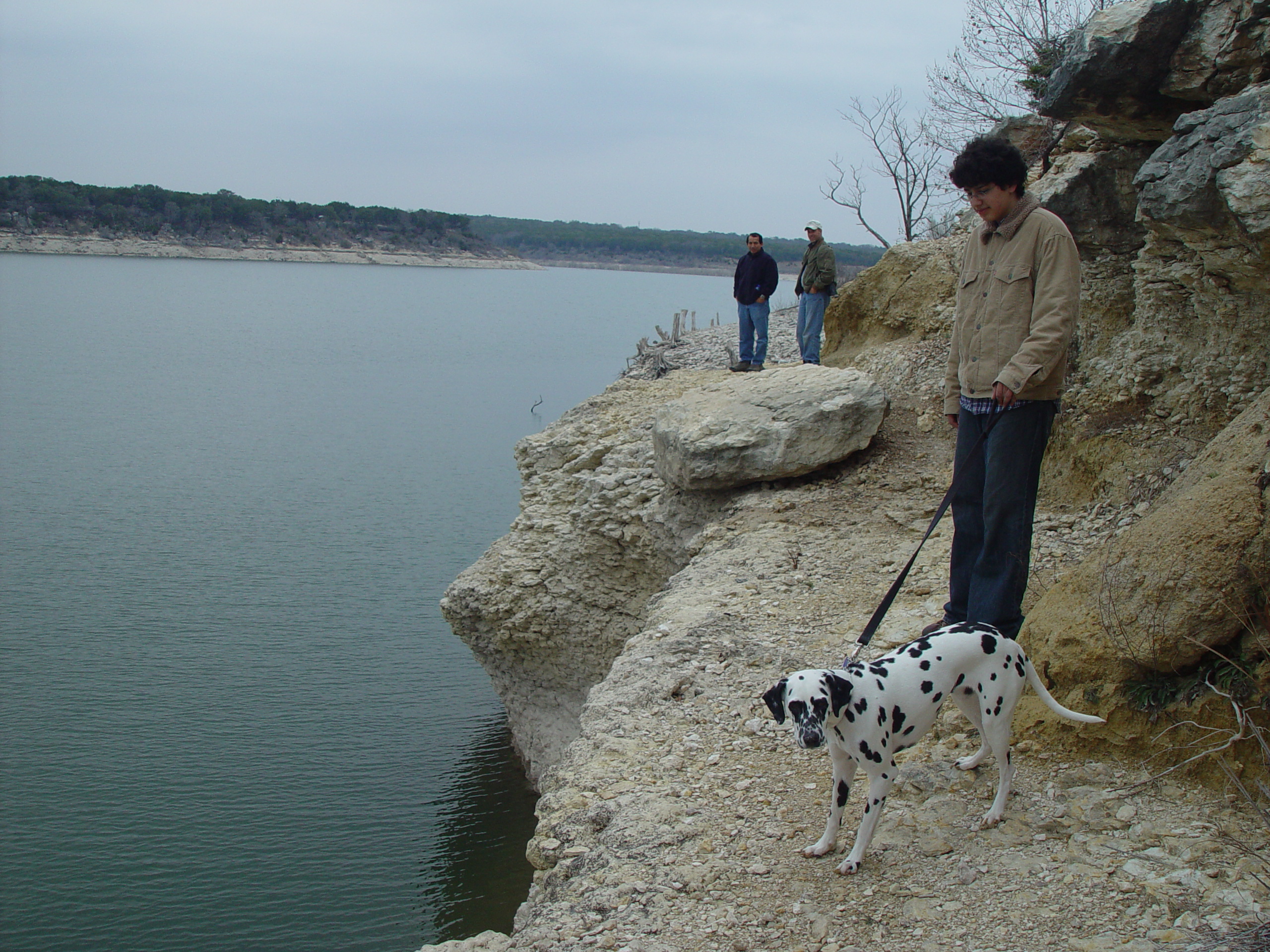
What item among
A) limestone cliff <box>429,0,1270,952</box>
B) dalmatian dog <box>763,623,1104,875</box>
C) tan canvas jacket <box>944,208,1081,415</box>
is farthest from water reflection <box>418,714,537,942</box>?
tan canvas jacket <box>944,208,1081,415</box>

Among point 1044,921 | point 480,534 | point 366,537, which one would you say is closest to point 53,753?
point 366,537

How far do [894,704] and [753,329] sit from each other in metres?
11.5

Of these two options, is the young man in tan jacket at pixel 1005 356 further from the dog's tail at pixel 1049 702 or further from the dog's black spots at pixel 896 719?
the dog's black spots at pixel 896 719

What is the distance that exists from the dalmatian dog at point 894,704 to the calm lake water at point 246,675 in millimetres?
7119

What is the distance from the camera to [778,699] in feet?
11.8

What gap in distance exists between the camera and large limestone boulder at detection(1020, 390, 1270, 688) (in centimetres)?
411

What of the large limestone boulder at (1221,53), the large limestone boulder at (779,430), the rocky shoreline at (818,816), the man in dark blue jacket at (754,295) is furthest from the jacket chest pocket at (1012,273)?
the man in dark blue jacket at (754,295)

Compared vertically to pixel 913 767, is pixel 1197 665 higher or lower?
higher

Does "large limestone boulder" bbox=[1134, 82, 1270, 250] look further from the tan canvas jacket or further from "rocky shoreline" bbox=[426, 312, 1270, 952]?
"rocky shoreline" bbox=[426, 312, 1270, 952]

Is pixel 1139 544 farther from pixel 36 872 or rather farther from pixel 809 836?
pixel 36 872

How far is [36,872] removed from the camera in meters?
9.88

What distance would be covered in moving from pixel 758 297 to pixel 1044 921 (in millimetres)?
11643

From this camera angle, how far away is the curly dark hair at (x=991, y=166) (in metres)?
4.42

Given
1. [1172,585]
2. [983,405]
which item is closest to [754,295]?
[983,405]
